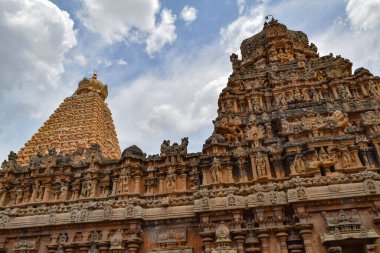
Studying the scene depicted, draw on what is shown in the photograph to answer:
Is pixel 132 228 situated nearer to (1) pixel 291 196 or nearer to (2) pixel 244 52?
(1) pixel 291 196

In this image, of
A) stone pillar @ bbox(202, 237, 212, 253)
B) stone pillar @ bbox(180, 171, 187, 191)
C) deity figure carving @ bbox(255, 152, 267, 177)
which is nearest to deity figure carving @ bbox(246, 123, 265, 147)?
deity figure carving @ bbox(255, 152, 267, 177)

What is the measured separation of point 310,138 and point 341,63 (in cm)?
945

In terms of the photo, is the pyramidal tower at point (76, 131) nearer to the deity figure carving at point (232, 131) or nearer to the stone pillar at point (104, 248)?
the stone pillar at point (104, 248)

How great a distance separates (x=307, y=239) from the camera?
1352 centimetres

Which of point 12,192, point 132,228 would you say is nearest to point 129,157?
point 132,228

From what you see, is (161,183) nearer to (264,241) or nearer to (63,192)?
(63,192)

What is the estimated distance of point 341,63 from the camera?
2277cm

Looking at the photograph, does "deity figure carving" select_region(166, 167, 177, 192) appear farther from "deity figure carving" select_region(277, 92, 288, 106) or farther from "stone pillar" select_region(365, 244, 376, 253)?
"stone pillar" select_region(365, 244, 376, 253)

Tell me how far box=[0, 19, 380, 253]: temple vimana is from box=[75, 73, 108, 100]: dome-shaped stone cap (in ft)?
63.1

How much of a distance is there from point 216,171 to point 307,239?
5486 mm

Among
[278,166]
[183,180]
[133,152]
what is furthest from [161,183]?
[278,166]

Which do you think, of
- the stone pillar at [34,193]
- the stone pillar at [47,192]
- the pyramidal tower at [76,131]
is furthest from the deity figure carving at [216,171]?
the pyramidal tower at [76,131]

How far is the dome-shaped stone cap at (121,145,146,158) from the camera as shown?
18.3 metres

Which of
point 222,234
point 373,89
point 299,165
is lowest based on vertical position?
point 222,234
